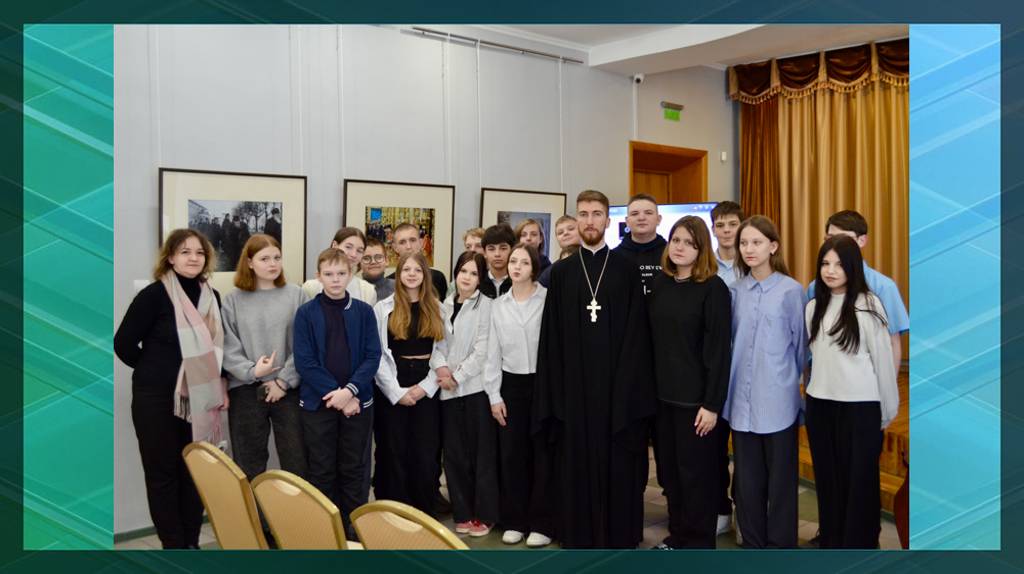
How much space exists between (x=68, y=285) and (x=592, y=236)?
1.92 metres

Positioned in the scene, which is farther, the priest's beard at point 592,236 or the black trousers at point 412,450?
the black trousers at point 412,450

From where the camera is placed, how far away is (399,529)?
5.70 ft

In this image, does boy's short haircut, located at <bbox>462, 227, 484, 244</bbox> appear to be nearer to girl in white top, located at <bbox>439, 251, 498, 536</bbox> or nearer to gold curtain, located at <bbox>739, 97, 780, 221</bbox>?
girl in white top, located at <bbox>439, 251, 498, 536</bbox>

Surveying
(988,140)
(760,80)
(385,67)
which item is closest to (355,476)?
(385,67)

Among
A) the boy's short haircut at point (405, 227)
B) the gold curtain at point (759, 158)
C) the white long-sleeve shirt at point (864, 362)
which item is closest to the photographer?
the white long-sleeve shirt at point (864, 362)

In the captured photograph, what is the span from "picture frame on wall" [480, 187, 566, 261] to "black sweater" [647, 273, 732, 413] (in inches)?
58.7

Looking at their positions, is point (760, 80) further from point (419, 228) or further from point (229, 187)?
point (229, 187)

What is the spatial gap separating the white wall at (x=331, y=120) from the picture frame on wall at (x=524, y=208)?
60 millimetres

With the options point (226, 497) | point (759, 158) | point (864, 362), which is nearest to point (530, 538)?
point (864, 362)

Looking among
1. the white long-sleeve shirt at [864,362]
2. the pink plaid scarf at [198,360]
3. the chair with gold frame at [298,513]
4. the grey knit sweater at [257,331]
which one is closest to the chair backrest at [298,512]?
the chair with gold frame at [298,513]

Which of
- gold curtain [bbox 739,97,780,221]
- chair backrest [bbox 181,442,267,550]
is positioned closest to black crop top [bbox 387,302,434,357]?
chair backrest [bbox 181,442,267,550]

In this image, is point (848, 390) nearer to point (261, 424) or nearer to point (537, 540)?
point (537, 540)

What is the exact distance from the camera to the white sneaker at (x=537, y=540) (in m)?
3.44

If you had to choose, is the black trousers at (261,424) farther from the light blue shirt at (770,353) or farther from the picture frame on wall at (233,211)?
the light blue shirt at (770,353)
